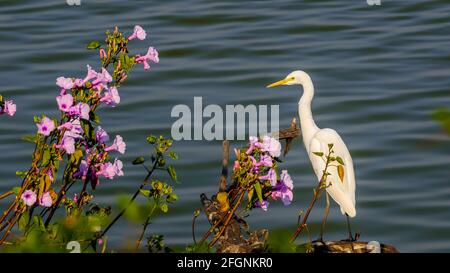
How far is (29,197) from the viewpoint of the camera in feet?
16.2

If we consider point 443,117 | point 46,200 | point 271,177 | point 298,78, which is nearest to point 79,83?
point 46,200

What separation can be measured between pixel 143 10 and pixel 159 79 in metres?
2.98

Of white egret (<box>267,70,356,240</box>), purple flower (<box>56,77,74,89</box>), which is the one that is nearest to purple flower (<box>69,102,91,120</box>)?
purple flower (<box>56,77,74,89</box>)

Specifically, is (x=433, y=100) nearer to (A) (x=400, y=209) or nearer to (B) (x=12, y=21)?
(A) (x=400, y=209)

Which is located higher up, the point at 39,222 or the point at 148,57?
the point at 148,57

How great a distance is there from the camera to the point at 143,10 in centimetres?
1609

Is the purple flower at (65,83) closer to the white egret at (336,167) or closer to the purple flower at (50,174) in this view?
the purple flower at (50,174)

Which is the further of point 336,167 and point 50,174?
point 336,167

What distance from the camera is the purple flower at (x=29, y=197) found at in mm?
4941

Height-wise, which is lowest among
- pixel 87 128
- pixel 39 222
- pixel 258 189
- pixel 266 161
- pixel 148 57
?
pixel 39 222

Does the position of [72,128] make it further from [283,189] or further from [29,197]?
[283,189]
